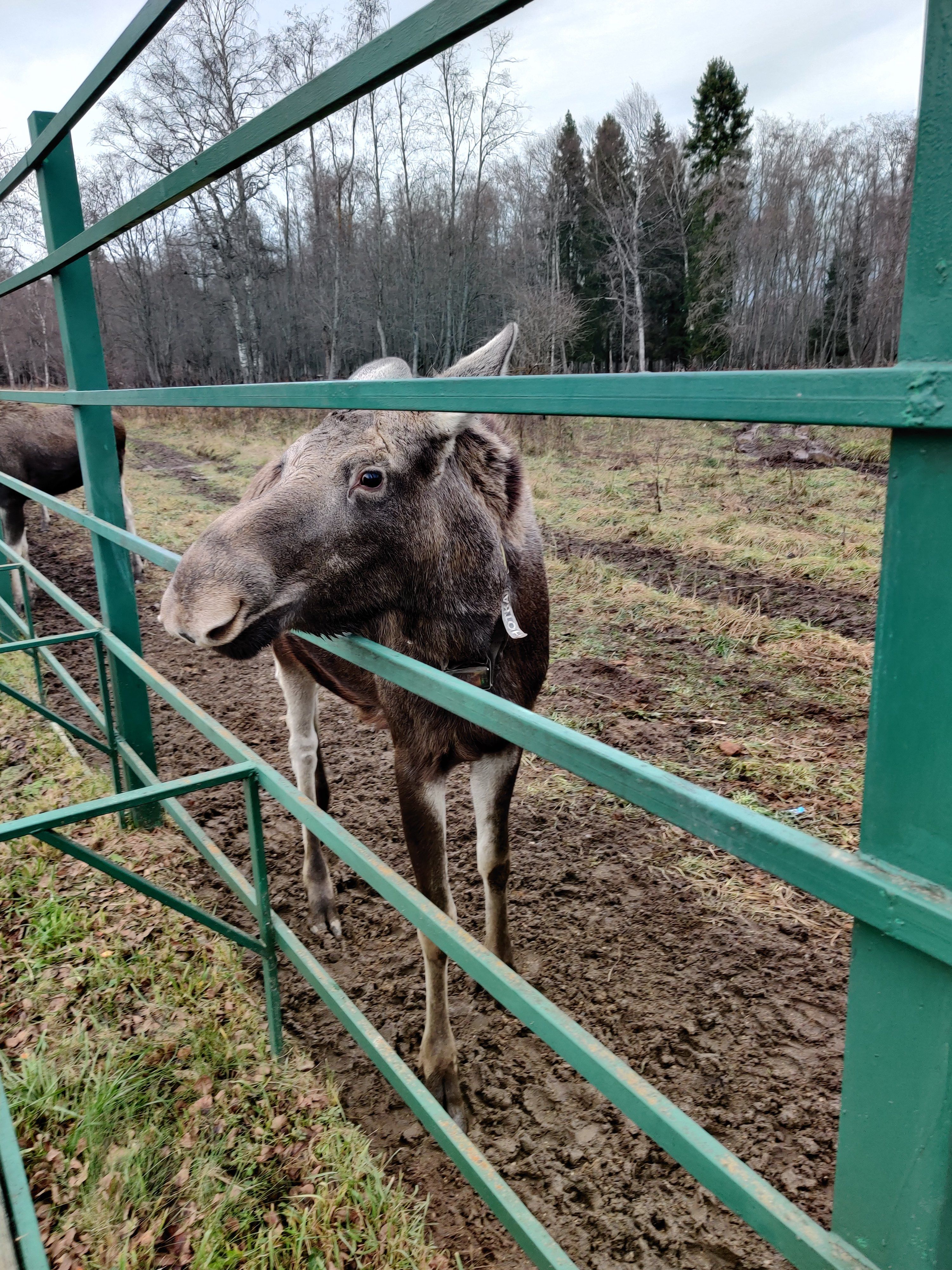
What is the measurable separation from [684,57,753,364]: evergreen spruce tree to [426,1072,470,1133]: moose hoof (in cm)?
2136

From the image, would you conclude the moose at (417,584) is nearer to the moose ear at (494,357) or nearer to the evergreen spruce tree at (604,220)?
the moose ear at (494,357)

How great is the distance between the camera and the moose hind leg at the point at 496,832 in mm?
2645

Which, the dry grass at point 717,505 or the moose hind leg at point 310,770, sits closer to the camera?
the moose hind leg at point 310,770

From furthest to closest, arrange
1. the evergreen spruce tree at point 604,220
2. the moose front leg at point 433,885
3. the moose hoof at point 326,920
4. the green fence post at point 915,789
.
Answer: the evergreen spruce tree at point 604,220, the moose hoof at point 326,920, the moose front leg at point 433,885, the green fence post at point 915,789

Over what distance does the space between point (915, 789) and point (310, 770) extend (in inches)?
128

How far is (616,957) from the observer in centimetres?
298

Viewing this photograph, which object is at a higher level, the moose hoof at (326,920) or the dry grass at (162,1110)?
the dry grass at (162,1110)

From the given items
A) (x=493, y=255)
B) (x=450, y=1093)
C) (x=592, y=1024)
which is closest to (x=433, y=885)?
(x=450, y=1093)

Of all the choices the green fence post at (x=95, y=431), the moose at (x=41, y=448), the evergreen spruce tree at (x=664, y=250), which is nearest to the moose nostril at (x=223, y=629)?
the green fence post at (x=95, y=431)

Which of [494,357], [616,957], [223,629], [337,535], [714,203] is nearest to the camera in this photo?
[223,629]

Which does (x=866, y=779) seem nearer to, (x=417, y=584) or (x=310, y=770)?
(x=417, y=584)

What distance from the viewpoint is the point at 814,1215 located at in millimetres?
2074

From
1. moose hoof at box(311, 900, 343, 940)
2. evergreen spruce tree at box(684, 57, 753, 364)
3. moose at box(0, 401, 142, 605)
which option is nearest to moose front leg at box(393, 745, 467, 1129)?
moose hoof at box(311, 900, 343, 940)

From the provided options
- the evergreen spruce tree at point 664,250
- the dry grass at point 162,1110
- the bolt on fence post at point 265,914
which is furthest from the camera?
the evergreen spruce tree at point 664,250
